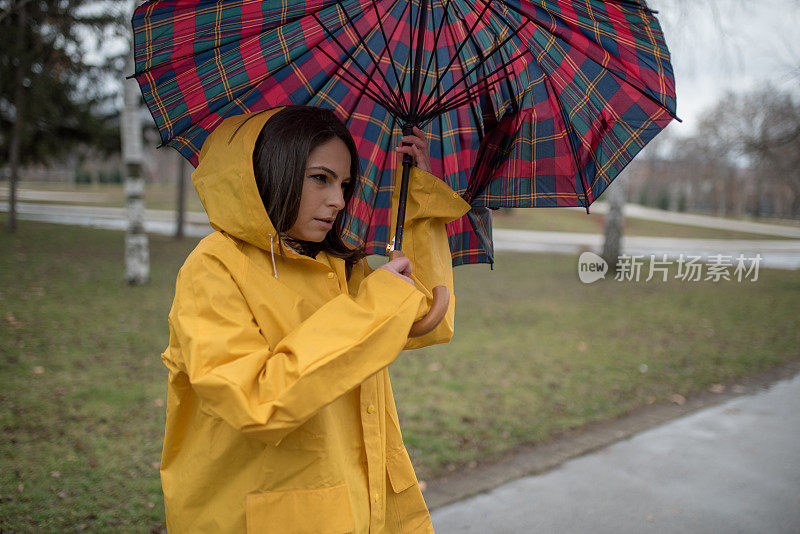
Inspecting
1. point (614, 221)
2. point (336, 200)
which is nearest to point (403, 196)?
point (336, 200)

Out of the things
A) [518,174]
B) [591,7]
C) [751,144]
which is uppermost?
[751,144]

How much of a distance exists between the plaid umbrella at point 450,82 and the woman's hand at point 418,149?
0.15 ft

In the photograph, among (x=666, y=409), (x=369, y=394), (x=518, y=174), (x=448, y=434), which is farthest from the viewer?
(x=666, y=409)

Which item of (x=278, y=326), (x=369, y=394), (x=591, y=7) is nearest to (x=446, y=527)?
(x=369, y=394)

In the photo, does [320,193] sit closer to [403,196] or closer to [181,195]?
[403,196]

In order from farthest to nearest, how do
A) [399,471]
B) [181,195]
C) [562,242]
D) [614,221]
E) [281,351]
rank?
[562,242] → [181,195] → [614,221] → [399,471] → [281,351]

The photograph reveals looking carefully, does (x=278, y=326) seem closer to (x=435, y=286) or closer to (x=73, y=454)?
(x=435, y=286)

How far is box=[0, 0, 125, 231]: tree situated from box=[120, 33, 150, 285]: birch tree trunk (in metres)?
5.21

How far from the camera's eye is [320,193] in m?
1.75

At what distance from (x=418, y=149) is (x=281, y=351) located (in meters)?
0.91

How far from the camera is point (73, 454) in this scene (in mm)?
4078

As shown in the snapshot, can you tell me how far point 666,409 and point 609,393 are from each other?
53 centimetres

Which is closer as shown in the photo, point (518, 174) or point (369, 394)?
point (369, 394)

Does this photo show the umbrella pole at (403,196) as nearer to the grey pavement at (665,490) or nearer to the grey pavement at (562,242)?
the grey pavement at (665,490)
